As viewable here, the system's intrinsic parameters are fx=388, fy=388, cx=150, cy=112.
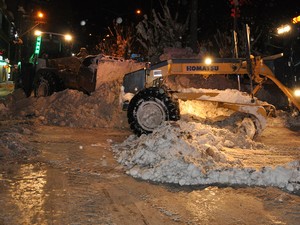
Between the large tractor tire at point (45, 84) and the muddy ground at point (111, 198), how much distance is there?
6.24 meters

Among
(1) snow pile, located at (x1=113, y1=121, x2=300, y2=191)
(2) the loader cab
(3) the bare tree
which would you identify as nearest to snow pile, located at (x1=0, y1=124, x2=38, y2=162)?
(1) snow pile, located at (x1=113, y1=121, x2=300, y2=191)

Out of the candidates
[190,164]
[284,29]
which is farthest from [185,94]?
[190,164]

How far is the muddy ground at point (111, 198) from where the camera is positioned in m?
4.22

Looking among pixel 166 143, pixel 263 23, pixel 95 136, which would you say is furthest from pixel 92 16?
pixel 166 143

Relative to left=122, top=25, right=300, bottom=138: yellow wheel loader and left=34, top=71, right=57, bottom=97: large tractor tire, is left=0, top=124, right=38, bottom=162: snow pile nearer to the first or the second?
left=122, top=25, right=300, bottom=138: yellow wheel loader

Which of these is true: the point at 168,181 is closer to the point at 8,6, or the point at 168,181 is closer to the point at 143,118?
the point at 143,118

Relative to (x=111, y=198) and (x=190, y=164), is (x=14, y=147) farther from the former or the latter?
(x=190, y=164)

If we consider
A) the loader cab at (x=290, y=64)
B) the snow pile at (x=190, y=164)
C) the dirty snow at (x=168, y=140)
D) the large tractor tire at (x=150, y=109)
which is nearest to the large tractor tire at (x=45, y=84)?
the dirty snow at (x=168, y=140)

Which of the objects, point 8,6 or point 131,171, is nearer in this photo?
point 131,171

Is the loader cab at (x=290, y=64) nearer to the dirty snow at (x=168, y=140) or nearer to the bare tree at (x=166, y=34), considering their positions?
the dirty snow at (x=168, y=140)

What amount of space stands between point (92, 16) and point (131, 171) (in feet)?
109

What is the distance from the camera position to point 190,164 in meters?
5.67

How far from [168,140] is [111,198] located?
189 centimetres

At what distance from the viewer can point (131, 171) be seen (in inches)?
232
